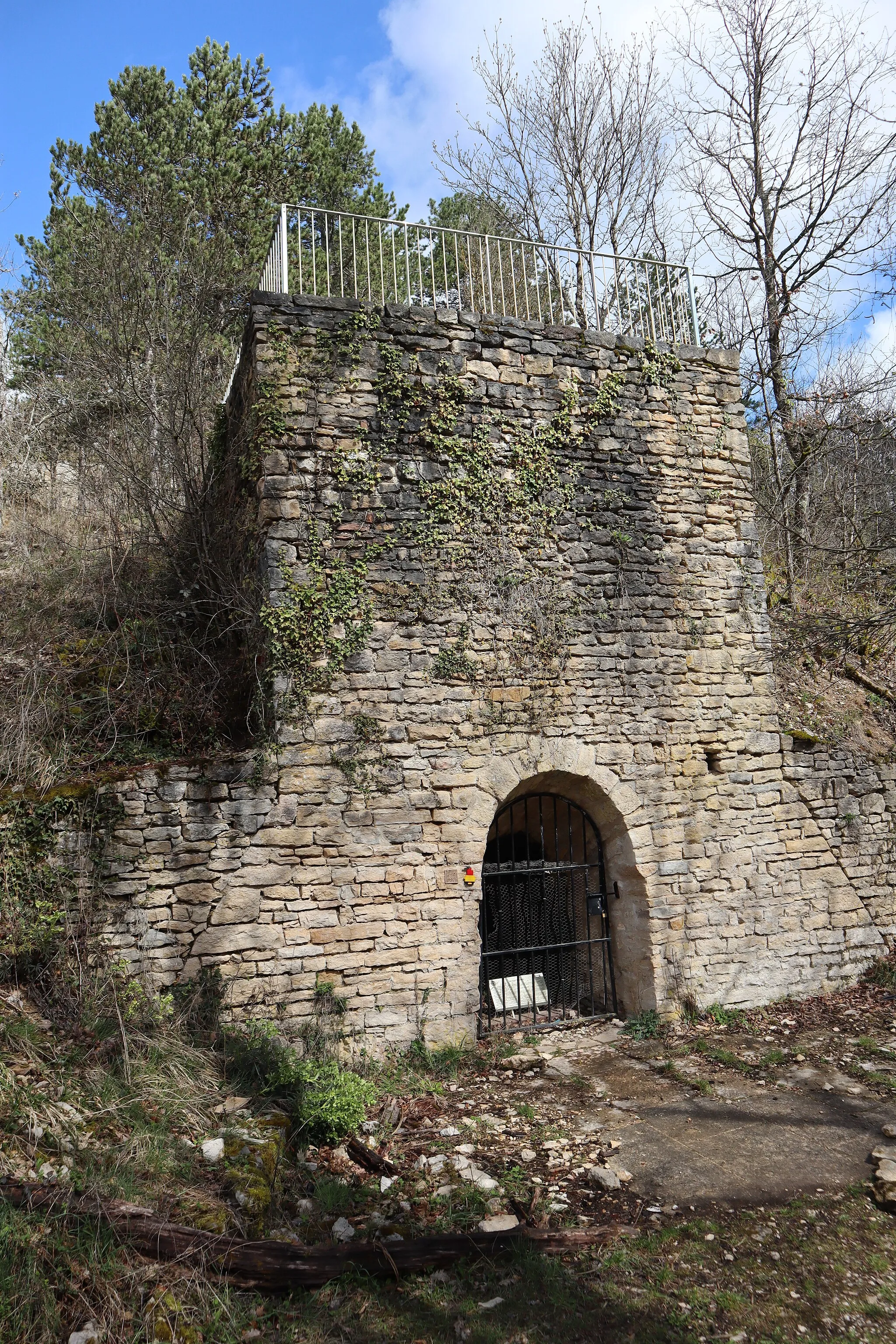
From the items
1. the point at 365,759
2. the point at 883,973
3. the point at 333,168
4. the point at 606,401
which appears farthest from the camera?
the point at 333,168

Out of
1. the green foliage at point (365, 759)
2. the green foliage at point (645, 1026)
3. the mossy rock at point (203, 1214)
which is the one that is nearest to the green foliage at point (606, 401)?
the green foliage at point (365, 759)

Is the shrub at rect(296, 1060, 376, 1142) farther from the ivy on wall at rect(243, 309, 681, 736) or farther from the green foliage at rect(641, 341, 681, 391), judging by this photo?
the green foliage at rect(641, 341, 681, 391)

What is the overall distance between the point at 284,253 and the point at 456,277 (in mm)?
1567

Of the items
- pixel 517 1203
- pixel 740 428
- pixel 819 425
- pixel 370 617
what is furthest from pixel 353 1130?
pixel 819 425

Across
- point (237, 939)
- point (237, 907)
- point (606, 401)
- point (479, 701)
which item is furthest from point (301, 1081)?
point (606, 401)

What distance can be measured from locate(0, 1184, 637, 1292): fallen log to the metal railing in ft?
18.4

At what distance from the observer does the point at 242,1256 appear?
322 centimetres

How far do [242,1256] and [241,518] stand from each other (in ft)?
15.8

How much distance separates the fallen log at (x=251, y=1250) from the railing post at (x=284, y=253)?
5.66 m

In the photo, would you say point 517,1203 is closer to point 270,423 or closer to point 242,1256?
point 242,1256

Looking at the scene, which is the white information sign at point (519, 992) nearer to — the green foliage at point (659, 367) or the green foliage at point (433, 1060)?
the green foliage at point (433, 1060)

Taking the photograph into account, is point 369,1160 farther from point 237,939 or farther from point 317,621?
point 317,621

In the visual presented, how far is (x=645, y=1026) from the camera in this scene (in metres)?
6.16

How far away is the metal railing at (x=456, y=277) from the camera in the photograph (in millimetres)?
6211
